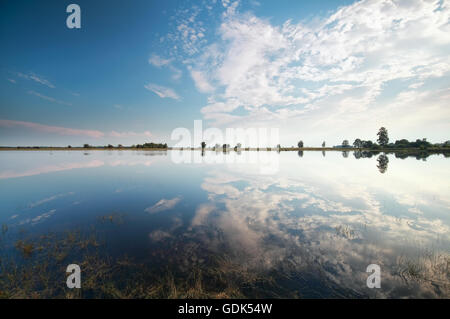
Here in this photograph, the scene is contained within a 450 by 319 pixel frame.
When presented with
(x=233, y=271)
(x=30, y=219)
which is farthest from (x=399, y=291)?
(x=30, y=219)

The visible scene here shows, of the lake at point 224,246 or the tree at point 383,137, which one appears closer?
the lake at point 224,246

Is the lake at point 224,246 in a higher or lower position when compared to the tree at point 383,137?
lower

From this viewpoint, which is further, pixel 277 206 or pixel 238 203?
pixel 238 203

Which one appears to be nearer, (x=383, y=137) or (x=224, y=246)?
(x=224, y=246)

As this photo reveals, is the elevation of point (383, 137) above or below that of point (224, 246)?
above

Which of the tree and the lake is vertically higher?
the tree

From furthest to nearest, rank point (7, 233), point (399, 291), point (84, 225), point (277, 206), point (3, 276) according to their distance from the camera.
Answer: point (277, 206)
point (84, 225)
point (7, 233)
point (3, 276)
point (399, 291)

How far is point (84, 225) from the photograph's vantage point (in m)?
10.4

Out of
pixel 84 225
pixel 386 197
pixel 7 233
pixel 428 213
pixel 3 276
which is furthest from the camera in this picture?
pixel 386 197

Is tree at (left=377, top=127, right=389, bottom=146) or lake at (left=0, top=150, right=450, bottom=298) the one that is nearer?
lake at (left=0, top=150, right=450, bottom=298)

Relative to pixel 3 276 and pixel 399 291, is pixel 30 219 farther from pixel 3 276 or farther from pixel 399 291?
pixel 399 291
